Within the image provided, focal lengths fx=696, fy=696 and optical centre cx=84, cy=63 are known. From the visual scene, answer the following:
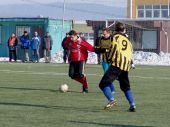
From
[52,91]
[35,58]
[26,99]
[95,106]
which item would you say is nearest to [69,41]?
[52,91]

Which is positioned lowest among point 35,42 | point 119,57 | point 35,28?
point 119,57

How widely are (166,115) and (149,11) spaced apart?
73.7m

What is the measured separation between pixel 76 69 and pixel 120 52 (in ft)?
18.1

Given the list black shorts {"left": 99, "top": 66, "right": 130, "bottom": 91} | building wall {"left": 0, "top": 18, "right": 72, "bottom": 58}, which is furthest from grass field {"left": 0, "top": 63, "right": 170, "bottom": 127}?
building wall {"left": 0, "top": 18, "right": 72, "bottom": 58}

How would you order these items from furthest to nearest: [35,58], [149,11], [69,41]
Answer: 1. [149,11]
2. [35,58]
3. [69,41]

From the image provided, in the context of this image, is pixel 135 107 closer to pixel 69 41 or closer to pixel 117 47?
pixel 117 47

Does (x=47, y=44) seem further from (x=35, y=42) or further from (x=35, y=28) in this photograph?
(x=35, y=28)

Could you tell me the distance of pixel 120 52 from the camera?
47.5 feet

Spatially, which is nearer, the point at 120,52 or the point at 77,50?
the point at 120,52

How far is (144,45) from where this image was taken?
5800cm

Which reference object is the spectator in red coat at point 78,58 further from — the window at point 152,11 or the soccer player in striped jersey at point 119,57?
the window at point 152,11

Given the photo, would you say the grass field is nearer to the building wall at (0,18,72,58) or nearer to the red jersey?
the red jersey

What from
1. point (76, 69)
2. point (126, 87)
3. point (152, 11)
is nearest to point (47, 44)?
point (76, 69)

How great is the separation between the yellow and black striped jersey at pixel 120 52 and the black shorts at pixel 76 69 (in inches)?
207
